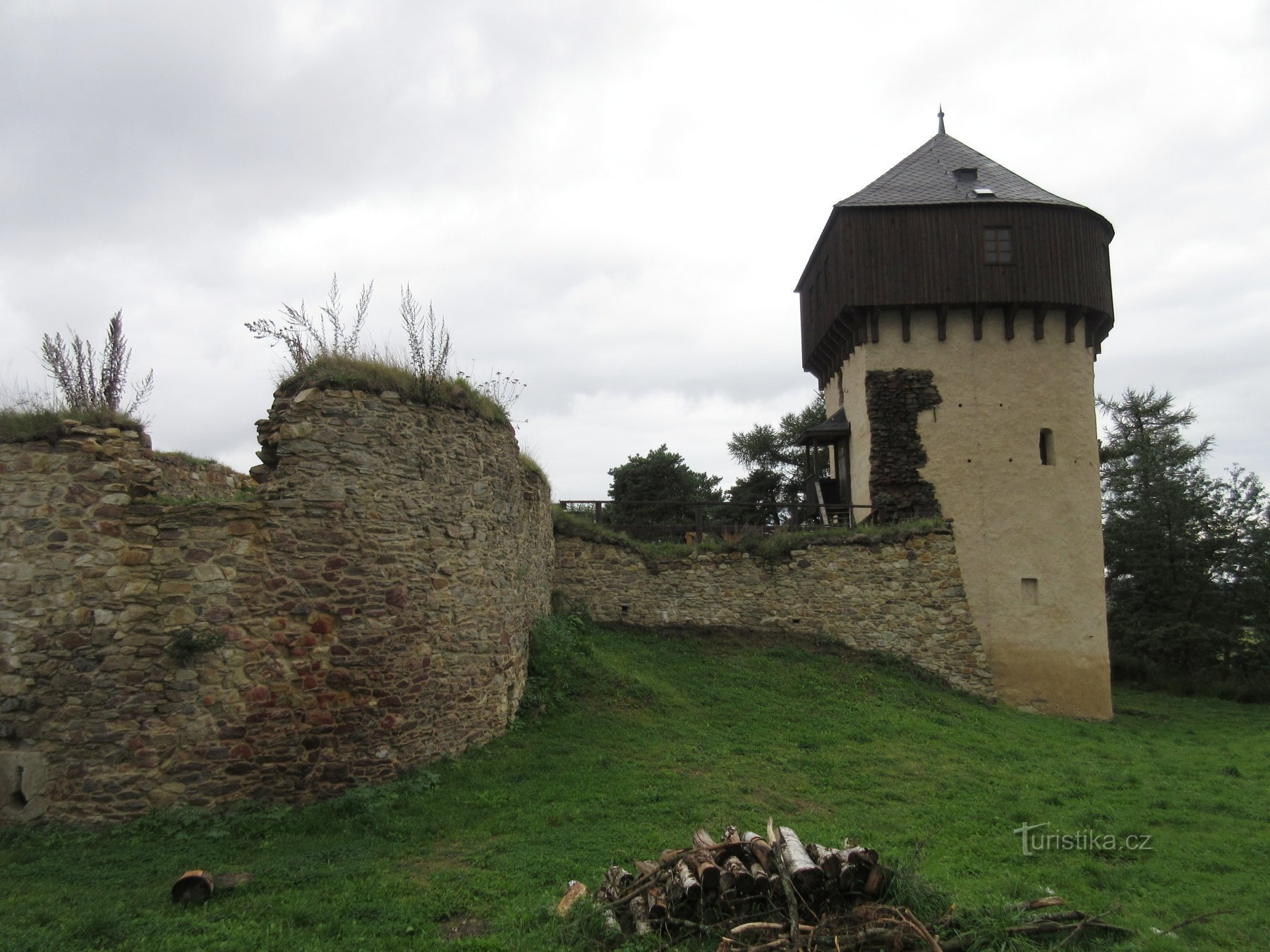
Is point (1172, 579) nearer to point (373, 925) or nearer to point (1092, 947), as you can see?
point (1092, 947)

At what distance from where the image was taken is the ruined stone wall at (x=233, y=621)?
6.86 metres

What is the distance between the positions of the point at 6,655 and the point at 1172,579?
27032 millimetres

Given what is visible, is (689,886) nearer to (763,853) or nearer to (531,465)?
(763,853)

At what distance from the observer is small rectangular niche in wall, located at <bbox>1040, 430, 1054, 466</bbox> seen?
56.0ft

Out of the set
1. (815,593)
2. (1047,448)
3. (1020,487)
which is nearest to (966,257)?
(1047,448)

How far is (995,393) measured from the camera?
56.2 feet

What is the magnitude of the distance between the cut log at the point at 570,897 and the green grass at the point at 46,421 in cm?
576

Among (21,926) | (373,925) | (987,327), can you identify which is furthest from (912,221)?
(21,926)

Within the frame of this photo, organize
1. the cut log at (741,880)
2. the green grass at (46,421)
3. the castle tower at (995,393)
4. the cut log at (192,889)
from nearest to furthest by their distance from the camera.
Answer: the cut log at (741,880)
the cut log at (192,889)
the green grass at (46,421)
the castle tower at (995,393)

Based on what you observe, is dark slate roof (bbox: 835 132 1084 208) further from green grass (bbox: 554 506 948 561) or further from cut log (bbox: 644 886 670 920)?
cut log (bbox: 644 886 670 920)

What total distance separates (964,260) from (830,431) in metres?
4.70

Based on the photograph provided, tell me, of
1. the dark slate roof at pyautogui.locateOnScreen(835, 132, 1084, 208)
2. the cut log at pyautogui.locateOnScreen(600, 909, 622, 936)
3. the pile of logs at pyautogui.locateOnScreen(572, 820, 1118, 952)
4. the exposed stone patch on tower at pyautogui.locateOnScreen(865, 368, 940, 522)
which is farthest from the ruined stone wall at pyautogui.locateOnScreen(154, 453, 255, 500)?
the dark slate roof at pyautogui.locateOnScreen(835, 132, 1084, 208)

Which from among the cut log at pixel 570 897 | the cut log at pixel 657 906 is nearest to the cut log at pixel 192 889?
the cut log at pixel 570 897

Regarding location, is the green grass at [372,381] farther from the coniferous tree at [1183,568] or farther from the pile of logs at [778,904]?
the coniferous tree at [1183,568]
